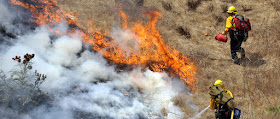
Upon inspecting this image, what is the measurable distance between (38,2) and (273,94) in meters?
6.30

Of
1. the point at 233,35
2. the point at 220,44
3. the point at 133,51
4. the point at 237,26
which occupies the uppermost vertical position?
the point at 237,26

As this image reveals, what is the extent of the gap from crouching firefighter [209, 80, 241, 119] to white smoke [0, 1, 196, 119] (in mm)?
1266

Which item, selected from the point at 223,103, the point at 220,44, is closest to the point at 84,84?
the point at 223,103

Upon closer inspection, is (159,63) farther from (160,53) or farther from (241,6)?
(241,6)

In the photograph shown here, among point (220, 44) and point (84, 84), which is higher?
point (84, 84)

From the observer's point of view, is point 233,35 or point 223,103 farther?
point 233,35

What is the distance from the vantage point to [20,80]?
425 cm

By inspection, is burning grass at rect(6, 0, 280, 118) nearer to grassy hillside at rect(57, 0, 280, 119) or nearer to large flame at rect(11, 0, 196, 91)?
grassy hillside at rect(57, 0, 280, 119)

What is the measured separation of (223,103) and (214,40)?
5083 millimetres

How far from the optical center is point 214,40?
8344 millimetres

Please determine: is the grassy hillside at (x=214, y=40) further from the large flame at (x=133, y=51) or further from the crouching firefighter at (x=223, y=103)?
the crouching firefighter at (x=223, y=103)

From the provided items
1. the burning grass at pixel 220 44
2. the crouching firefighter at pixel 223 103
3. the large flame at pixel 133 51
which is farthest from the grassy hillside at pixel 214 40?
the crouching firefighter at pixel 223 103

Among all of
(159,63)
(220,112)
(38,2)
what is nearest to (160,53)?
(159,63)

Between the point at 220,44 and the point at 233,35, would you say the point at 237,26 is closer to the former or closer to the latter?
the point at 233,35
